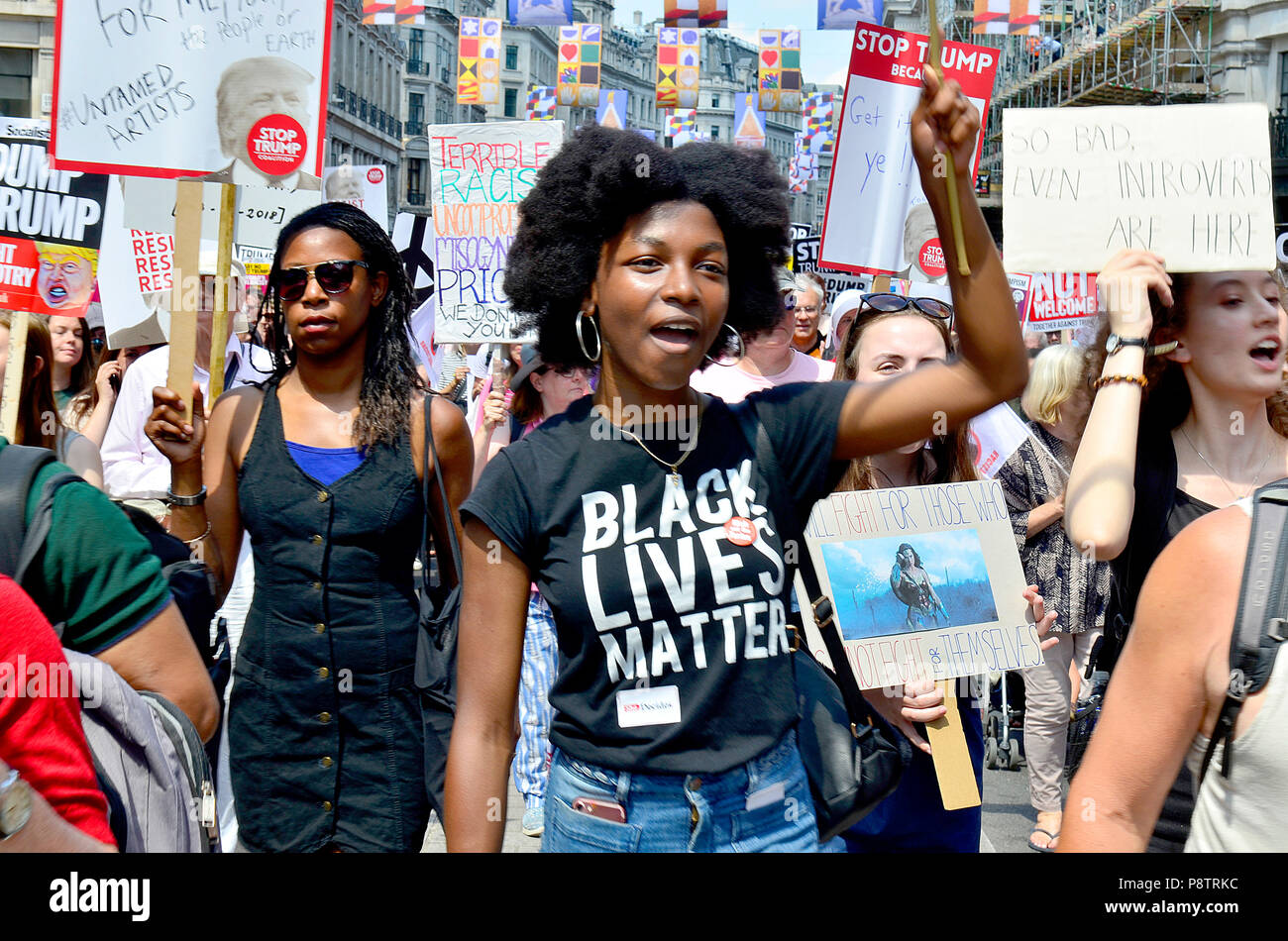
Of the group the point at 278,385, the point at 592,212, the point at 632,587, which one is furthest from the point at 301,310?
the point at 632,587

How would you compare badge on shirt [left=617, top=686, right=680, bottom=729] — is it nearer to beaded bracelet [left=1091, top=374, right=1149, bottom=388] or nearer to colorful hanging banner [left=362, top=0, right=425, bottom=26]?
beaded bracelet [left=1091, top=374, right=1149, bottom=388]

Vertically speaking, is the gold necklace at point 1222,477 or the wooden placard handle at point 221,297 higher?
the wooden placard handle at point 221,297

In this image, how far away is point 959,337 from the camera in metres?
2.21

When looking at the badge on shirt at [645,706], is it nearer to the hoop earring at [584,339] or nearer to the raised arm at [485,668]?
the raised arm at [485,668]

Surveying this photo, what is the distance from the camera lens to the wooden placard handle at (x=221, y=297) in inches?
148

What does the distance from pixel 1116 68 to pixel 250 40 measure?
3045 cm

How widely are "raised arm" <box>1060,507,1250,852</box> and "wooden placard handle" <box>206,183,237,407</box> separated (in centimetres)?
266

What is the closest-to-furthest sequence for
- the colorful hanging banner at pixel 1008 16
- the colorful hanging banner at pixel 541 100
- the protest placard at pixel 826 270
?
1. the protest placard at pixel 826 270
2. the colorful hanging banner at pixel 1008 16
3. the colorful hanging banner at pixel 541 100

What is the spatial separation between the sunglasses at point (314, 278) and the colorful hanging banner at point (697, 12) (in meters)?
16.2

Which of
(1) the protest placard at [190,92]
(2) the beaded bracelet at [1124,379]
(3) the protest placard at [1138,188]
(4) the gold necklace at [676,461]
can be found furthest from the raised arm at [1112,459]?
(1) the protest placard at [190,92]

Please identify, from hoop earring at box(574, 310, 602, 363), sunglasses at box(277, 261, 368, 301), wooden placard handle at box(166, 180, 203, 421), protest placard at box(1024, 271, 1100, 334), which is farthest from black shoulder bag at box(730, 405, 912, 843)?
protest placard at box(1024, 271, 1100, 334)

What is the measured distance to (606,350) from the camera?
2516 mm

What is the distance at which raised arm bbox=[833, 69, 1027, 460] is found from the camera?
204cm
